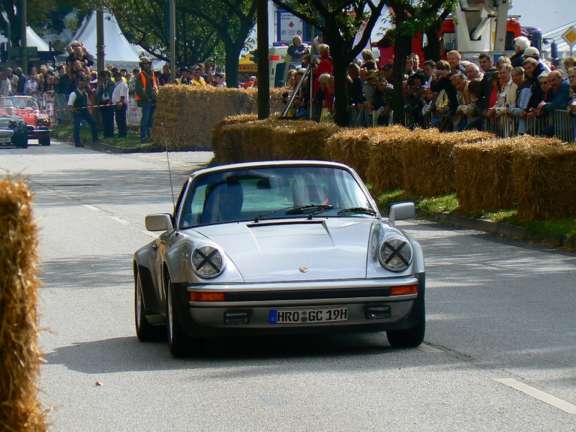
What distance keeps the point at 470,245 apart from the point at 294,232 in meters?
8.31

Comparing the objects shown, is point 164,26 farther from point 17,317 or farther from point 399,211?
point 17,317

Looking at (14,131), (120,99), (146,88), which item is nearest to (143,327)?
(146,88)

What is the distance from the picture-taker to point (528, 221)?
19.0m

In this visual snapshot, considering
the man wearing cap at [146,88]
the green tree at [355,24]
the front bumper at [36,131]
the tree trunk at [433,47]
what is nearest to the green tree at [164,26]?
the front bumper at [36,131]

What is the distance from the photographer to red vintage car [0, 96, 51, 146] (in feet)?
151

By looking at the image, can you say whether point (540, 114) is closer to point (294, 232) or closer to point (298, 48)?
point (294, 232)

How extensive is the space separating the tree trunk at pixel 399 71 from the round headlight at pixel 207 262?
61.6 ft

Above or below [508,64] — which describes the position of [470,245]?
below

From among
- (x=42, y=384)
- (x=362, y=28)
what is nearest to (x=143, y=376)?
(x=42, y=384)

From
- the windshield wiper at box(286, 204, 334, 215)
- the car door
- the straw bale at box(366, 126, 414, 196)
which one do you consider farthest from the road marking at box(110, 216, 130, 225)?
the windshield wiper at box(286, 204, 334, 215)

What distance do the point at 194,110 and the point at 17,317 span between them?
3800 centimetres

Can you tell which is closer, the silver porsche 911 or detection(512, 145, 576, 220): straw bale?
the silver porsche 911

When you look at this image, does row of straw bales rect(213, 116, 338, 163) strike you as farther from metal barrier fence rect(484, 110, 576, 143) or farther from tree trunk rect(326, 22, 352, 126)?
metal barrier fence rect(484, 110, 576, 143)

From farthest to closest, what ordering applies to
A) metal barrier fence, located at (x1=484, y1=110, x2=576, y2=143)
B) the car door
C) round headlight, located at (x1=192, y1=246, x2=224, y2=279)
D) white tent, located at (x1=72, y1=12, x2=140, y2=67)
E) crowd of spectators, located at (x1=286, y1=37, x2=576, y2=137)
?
white tent, located at (x1=72, y1=12, x2=140, y2=67) < crowd of spectators, located at (x1=286, y1=37, x2=576, y2=137) < metal barrier fence, located at (x1=484, y1=110, x2=576, y2=143) < the car door < round headlight, located at (x1=192, y1=246, x2=224, y2=279)
